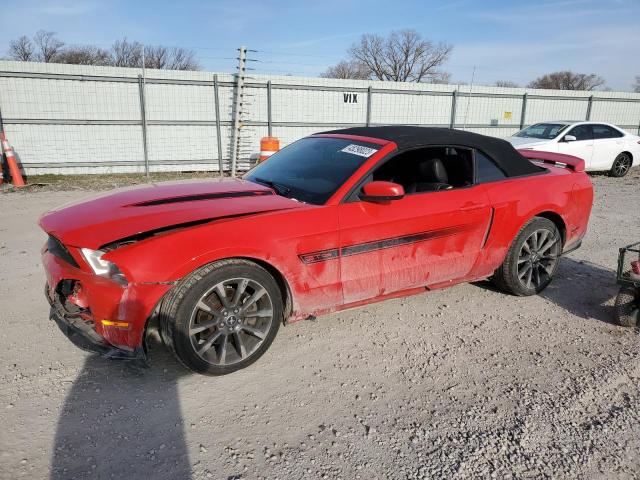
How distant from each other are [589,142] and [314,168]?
11018mm

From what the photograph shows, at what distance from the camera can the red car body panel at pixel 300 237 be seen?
278 centimetres

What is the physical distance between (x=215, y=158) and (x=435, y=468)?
12065 mm

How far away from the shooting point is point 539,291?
4559 millimetres

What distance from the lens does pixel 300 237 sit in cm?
316

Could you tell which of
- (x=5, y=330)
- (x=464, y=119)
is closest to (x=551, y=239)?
(x=5, y=330)

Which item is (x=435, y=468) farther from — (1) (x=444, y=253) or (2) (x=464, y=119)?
(2) (x=464, y=119)

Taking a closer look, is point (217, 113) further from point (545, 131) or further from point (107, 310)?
point (107, 310)

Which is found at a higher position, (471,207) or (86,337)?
(471,207)

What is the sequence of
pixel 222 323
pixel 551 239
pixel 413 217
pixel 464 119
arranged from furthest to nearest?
pixel 464 119, pixel 551 239, pixel 413 217, pixel 222 323

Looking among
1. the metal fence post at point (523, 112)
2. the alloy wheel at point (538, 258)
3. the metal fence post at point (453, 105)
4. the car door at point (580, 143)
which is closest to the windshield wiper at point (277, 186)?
the alloy wheel at point (538, 258)

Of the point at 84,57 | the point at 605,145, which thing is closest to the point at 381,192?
the point at 605,145

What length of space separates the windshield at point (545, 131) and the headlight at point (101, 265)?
1153 cm

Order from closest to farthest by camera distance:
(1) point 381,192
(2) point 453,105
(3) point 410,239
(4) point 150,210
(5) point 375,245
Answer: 1. (4) point 150,210
2. (1) point 381,192
3. (5) point 375,245
4. (3) point 410,239
5. (2) point 453,105

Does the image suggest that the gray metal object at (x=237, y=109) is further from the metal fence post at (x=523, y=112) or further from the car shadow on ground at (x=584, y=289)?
the metal fence post at (x=523, y=112)
